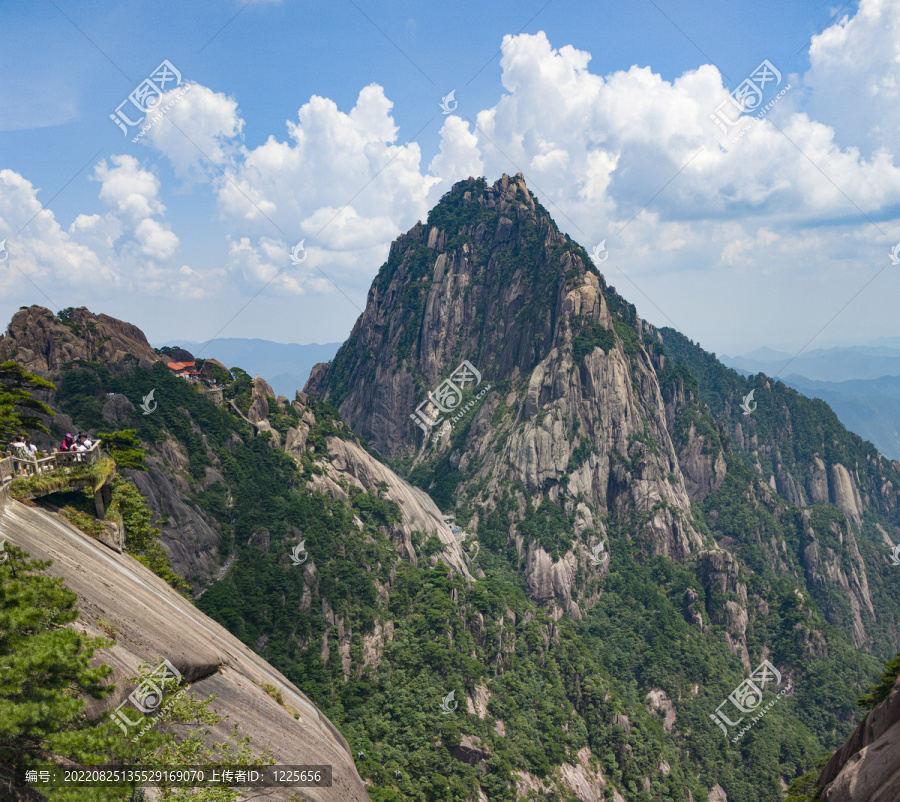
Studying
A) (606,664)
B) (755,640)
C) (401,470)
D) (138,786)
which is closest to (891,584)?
(755,640)

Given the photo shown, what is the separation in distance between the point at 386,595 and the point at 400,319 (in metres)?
116

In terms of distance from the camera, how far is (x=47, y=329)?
7338 centimetres

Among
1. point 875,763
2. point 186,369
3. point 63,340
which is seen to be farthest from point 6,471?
point 186,369

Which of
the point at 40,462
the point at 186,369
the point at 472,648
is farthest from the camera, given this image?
the point at 186,369

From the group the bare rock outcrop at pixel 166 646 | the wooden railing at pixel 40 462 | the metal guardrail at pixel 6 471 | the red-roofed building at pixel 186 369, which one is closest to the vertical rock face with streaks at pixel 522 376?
the red-roofed building at pixel 186 369

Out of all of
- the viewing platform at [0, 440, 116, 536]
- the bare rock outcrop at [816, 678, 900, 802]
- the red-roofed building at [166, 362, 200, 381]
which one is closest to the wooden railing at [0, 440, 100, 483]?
the viewing platform at [0, 440, 116, 536]

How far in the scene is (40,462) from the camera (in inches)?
1090

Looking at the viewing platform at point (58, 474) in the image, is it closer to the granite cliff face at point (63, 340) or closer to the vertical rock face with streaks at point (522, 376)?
the granite cliff face at point (63, 340)

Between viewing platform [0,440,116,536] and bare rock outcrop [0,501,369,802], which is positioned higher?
viewing platform [0,440,116,536]

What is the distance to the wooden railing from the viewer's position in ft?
84.9

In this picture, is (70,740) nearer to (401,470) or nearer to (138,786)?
(138,786)

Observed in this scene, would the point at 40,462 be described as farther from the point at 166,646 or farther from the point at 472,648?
the point at 472,648

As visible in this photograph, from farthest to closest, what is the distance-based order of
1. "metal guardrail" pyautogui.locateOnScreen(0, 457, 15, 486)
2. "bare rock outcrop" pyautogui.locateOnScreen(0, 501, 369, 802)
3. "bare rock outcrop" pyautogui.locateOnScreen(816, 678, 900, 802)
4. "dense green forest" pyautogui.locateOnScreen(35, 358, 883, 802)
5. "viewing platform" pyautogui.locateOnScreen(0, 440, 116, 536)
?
1. "dense green forest" pyautogui.locateOnScreen(35, 358, 883, 802)
2. "viewing platform" pyautogui.locateOnScreen(0, 440, 116, 536)
3. "metal guardrail" pyautogui.locateOnScreen(0, 457, 15, 486)
4. "bare rock outcrop" pyautogui.locateOnScreen(0, 501, 369, 802)
5. "bare rock outcrop" pyautogui.locateOnScreen(816, 678, 900, 802)

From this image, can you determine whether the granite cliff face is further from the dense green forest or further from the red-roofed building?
the red-roofed building
